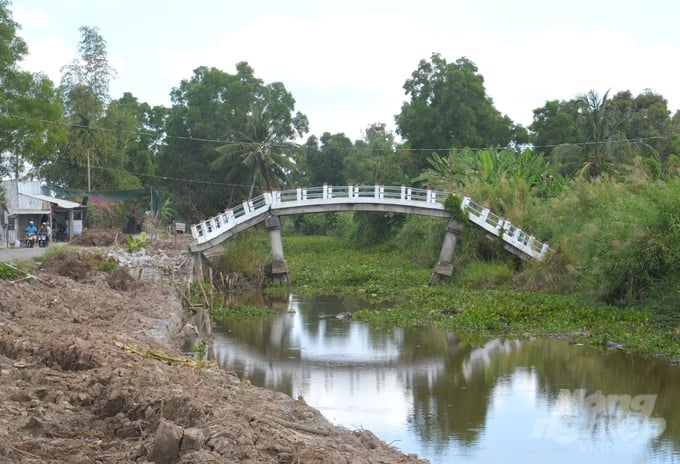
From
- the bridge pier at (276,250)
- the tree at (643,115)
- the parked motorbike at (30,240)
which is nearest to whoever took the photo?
A: the bridge pier at (276,250)

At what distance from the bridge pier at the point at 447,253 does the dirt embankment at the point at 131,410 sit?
Answer: 706 inches

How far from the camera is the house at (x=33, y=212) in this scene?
128 feet

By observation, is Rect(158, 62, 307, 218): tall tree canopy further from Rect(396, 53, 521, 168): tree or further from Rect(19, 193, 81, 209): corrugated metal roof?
Rect(19, 193, 81, 209): corrugated metal roof

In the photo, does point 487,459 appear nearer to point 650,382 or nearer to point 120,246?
point 650,382

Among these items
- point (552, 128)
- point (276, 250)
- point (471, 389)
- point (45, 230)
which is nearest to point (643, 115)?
point (552, 128)

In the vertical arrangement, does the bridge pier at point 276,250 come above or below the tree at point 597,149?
below

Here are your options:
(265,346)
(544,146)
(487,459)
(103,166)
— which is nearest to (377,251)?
(544,146)

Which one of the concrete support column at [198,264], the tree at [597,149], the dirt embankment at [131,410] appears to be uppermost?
the tree at [597,149]

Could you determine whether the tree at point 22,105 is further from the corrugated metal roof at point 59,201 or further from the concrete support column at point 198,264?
the concrete support column at point 198,264

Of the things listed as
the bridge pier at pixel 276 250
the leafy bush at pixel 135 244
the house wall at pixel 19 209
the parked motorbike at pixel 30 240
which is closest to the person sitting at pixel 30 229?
the parked motorbike at pixel 30 240

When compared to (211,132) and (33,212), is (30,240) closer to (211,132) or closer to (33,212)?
(33,212)

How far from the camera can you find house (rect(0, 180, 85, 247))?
38906 mm

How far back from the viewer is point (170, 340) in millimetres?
19891

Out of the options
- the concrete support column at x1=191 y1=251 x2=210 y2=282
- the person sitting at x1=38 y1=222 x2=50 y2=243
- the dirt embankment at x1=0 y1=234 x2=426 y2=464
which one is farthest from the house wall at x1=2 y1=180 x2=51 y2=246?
the dirt embankment at x1=0 y1=234 x2=426 y2=464
